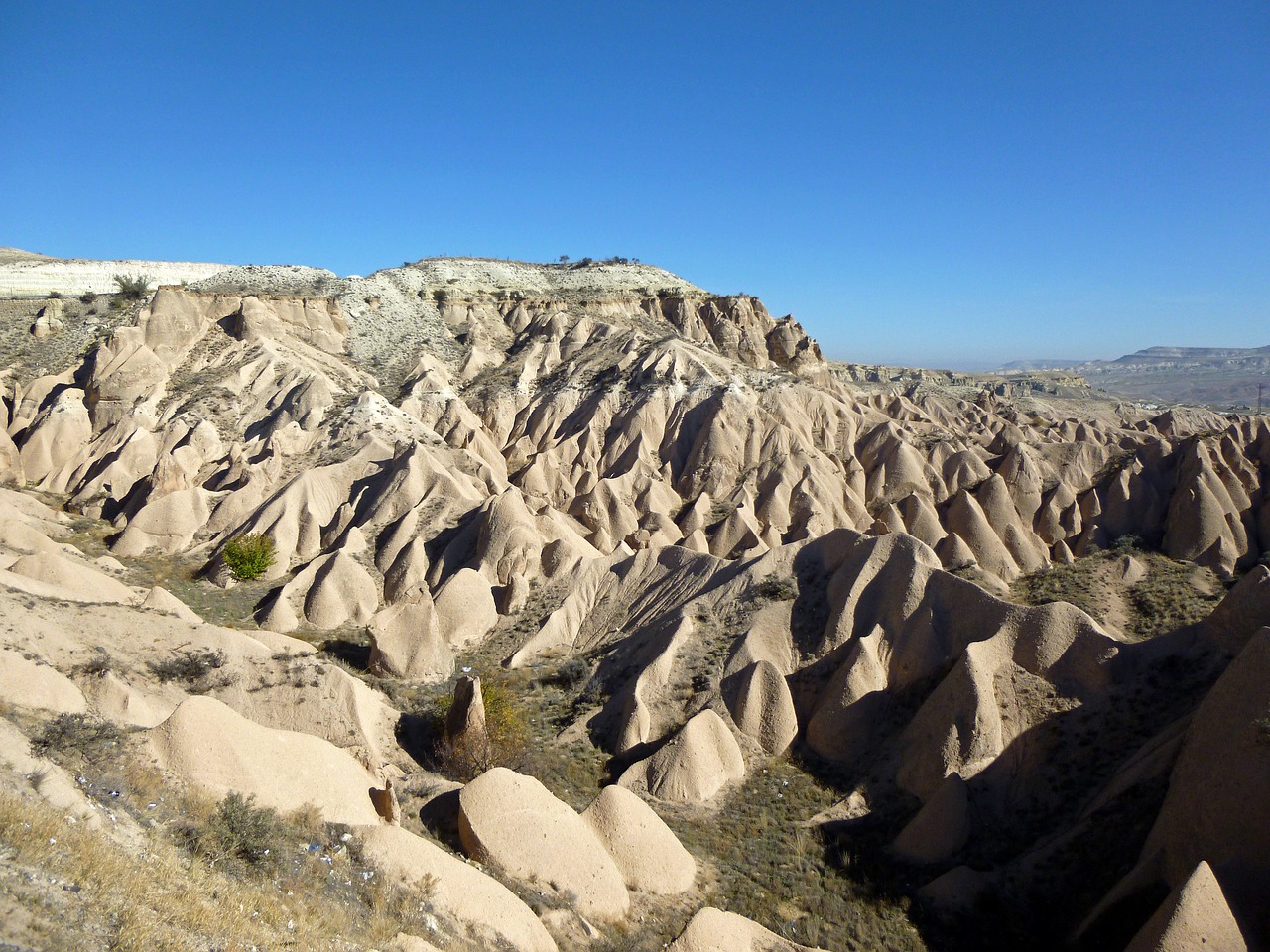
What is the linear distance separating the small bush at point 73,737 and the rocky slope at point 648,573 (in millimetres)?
605

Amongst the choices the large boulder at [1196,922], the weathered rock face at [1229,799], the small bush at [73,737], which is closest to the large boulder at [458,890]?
the small bush at [73,737]

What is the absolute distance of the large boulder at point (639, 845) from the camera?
1229 centimetres

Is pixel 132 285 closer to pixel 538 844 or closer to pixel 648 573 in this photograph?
pixel 648 573

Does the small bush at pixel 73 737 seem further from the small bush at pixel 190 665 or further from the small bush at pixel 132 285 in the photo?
the small bush at pixel 132 285

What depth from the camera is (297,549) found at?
28.5 meters

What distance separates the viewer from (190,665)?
1515 cm

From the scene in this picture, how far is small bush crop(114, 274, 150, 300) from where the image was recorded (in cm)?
4947

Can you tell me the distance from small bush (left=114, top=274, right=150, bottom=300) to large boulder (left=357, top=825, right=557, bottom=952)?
5263cm

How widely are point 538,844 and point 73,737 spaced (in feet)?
22.8

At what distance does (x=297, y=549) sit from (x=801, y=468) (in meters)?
25.6

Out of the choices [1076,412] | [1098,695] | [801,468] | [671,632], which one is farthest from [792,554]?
[1076,412]

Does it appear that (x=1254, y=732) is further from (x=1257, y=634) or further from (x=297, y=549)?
(x=297, y=549)

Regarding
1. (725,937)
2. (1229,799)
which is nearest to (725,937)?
(725,937)

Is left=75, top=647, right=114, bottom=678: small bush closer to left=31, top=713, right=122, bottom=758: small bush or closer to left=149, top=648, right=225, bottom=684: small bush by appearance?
left=149, top=648, right=225, bottom=684: small bush
